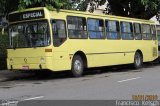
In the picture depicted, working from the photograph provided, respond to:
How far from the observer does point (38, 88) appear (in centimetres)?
1597

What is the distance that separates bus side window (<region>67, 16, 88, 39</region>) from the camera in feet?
65.6

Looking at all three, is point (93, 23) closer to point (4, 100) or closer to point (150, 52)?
point (150, 52)

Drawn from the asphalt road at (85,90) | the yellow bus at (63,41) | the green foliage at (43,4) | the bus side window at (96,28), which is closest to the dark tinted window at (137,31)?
the yellow bus at (63,41)

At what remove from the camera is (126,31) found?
2473cm

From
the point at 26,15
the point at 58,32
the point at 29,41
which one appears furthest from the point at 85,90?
the point at 26,15

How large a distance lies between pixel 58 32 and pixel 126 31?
6543 mm

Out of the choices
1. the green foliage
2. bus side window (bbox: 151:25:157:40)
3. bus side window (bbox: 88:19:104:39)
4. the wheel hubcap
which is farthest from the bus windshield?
bus side window (bbox: 151:25:157:40)

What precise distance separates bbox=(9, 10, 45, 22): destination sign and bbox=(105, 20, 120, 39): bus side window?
4.95m

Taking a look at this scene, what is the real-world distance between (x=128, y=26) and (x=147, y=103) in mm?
14087

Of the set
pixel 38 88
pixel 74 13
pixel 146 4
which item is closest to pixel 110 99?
pixel 38 88

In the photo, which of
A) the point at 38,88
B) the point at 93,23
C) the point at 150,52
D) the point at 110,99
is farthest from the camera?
the point at 150,52

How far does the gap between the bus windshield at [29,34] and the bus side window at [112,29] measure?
4889 millimetres

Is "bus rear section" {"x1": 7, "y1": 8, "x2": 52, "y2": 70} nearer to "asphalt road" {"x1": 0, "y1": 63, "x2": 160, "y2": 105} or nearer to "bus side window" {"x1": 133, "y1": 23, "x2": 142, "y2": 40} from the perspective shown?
"asphalt road" {"x1": 0, "y1": 63, "x2": 160, "y2": 105}

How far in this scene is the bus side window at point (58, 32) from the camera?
62.2 feet
